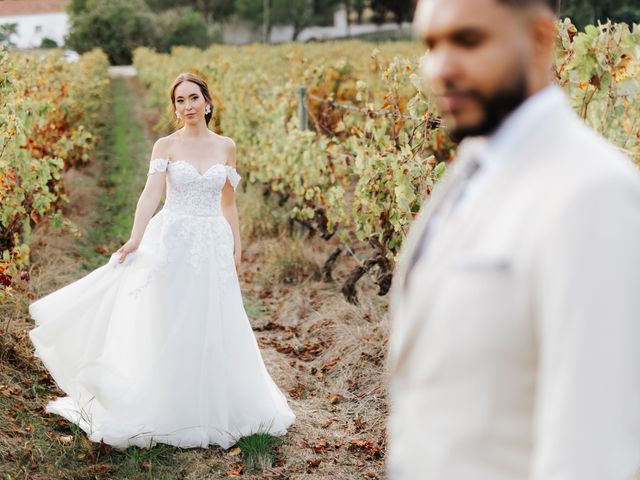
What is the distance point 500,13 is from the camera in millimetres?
1317

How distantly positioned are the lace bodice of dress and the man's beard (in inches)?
136

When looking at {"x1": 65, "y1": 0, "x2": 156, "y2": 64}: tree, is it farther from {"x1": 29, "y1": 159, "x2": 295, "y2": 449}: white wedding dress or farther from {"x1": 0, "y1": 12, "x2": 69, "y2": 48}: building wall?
{"x1": 29, "y1": 159, "x2": 295, "y2": 449}: white wedding dress

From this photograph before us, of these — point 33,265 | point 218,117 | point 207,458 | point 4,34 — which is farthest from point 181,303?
point 4,34

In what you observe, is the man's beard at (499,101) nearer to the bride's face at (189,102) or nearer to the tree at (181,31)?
the bride's face at (189,102)

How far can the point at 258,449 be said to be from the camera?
4633 mm

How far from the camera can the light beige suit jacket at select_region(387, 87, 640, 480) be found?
1.17m

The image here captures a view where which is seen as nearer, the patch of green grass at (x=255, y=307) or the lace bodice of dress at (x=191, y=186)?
the lace bodice of dress at (x=191, y=186)

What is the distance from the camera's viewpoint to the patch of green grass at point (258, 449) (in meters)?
4.54

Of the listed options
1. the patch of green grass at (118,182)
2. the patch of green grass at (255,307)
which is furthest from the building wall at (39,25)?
the patch of green grass at (255,307)

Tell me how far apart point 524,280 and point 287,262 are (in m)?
7.05

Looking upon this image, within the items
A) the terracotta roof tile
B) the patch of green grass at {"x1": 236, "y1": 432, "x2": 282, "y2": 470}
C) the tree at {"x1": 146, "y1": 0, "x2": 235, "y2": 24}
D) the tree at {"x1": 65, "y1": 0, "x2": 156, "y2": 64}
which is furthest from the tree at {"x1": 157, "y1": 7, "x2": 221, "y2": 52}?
the patch of green grass at {"x1": 236, "y1": 432, "x2": 282, "y2": 470}

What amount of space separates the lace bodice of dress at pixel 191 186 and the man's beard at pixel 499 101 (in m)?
3.45

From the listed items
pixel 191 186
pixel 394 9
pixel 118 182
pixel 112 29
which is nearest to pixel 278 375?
pixel 191 186

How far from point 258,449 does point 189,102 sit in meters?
2.02
